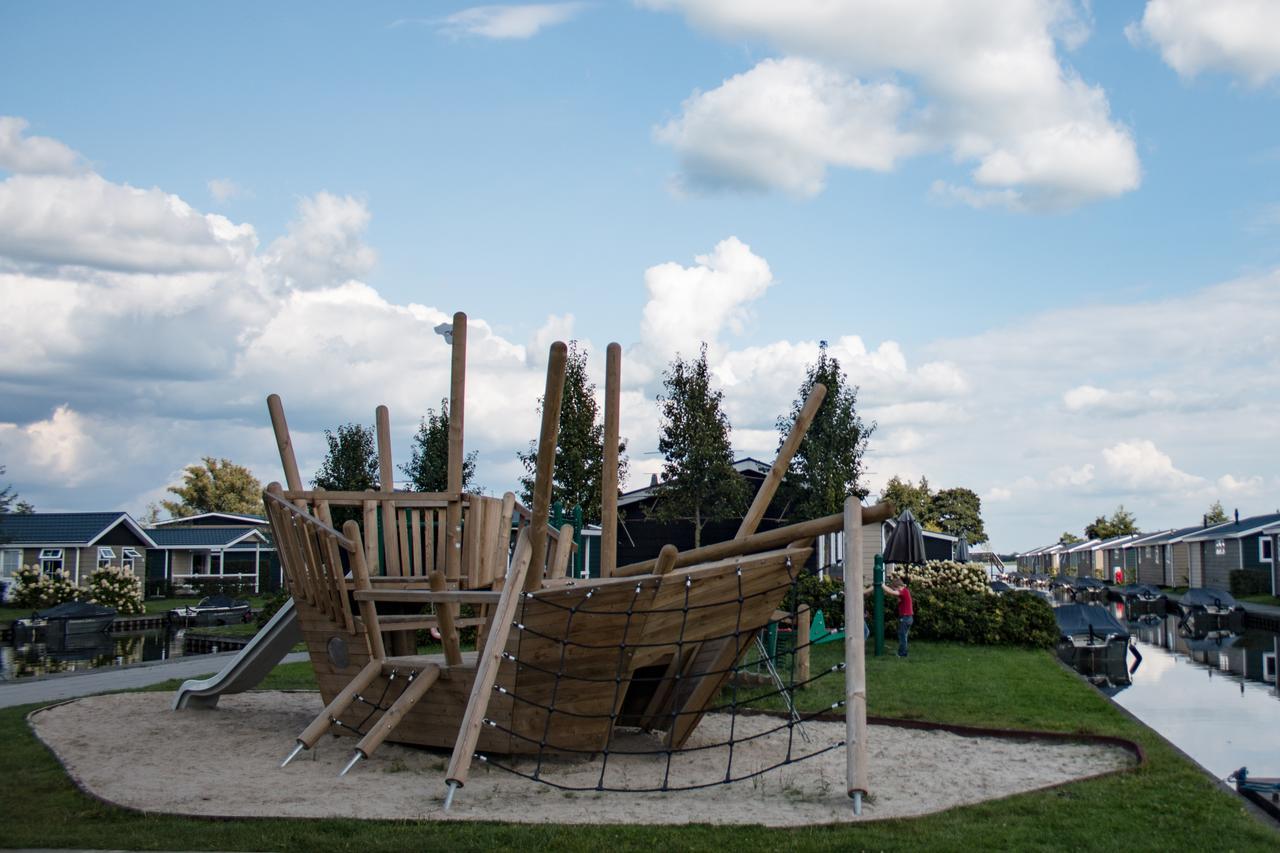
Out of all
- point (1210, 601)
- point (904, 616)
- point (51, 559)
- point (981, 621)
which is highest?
point (51, 559)

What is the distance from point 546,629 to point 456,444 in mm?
3328

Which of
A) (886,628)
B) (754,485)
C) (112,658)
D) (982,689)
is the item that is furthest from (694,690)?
(754,485)

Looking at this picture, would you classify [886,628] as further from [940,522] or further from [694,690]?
[940,522]

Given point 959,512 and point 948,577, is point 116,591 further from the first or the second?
point 959,512

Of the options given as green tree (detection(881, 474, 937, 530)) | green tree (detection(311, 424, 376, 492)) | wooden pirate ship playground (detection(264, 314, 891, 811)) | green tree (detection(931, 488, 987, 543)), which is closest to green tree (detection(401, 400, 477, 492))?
green tree (detection(311, 424, 376, 492))

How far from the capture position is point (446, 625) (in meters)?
8.85

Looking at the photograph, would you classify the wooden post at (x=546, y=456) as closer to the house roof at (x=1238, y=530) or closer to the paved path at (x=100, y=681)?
the paved path at (x=100, y=681)

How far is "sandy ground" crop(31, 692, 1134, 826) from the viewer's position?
7.38 metres

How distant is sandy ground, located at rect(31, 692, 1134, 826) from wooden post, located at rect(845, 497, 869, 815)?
26cm

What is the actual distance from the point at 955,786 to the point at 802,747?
2.21 meters

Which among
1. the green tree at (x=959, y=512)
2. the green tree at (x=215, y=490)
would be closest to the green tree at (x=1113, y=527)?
the green tree at (x=959, y=512)

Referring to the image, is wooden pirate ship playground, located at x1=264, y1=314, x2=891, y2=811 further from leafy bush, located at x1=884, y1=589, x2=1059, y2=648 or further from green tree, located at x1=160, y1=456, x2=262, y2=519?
green tree, located at x1=160, y1=456, x2=262, y2=519

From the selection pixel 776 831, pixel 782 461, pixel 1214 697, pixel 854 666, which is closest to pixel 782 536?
pixel 854 666

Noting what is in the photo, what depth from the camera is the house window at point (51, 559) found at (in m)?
44.3
